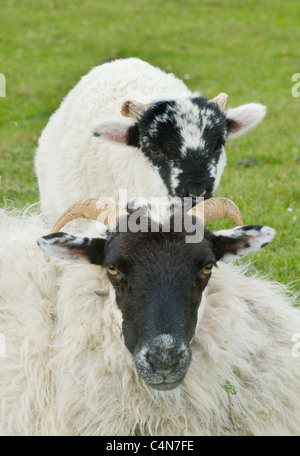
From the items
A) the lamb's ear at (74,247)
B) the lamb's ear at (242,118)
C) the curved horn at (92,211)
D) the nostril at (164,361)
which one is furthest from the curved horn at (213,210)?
the lamb's ear at (242,118)

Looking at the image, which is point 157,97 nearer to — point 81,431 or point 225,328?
point 225,328

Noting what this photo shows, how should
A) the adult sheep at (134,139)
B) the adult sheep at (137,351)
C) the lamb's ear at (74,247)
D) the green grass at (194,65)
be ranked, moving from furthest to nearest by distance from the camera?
the green grass at (194,65), the adult sheep at (134,139), the lamb's ear at (74,247), the adult sheep at (137,351)

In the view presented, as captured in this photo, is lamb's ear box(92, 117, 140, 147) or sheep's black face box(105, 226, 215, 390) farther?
lamb's ear box(92, 117, 140, 147)

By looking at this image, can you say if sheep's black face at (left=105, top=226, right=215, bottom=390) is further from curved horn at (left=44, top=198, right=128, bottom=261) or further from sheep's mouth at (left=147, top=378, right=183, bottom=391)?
curved horn at (left=44, top=198, right=128, bottom=261)

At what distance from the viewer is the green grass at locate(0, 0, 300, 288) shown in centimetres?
816

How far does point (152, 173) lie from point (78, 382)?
2.23 meters

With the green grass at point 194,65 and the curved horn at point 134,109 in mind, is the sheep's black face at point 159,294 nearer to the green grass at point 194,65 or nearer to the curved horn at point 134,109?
the curved horn at point 134,109

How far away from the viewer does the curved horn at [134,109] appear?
5391 mm

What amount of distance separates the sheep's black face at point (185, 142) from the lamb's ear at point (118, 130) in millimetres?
69

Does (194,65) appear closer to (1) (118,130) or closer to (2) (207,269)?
(1) (118,130)

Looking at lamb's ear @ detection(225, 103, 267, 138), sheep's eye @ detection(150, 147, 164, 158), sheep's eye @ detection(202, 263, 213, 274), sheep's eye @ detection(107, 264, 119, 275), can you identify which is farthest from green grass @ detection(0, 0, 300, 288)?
sheep's eye @ detection(107, 264, 119, 275)

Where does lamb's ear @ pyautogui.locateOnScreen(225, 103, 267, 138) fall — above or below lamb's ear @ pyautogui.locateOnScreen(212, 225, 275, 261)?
above

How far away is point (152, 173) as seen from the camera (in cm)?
548

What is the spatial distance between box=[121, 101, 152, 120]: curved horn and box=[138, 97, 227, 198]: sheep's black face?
0.15ft
